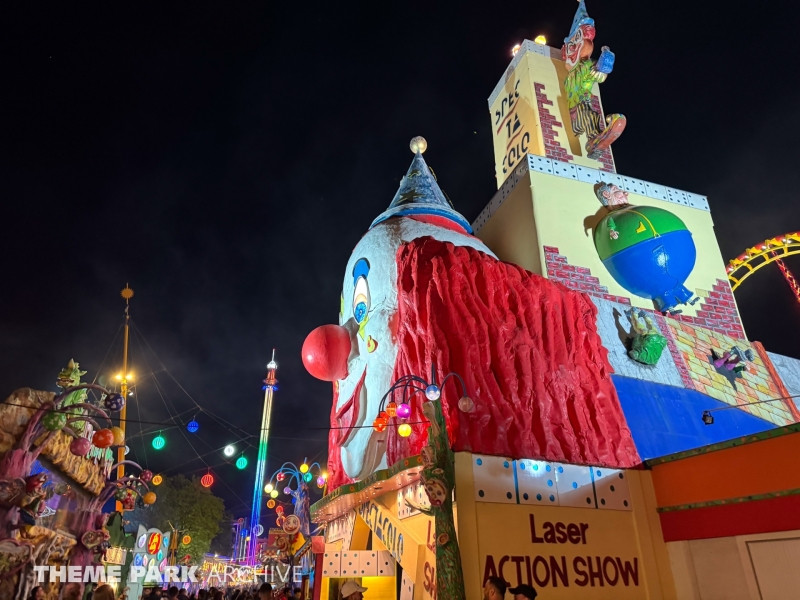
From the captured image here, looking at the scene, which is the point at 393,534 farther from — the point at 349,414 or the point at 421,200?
the point at 421,200

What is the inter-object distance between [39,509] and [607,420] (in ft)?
37.2

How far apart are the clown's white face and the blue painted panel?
3.84 meters

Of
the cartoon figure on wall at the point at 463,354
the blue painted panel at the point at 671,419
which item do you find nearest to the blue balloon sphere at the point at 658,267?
the cartoon figure on wall at the point at 463,354

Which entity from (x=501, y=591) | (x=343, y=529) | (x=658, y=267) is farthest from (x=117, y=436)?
(x=658, y=267)

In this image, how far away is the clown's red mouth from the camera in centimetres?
938

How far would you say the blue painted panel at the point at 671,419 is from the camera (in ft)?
29.0

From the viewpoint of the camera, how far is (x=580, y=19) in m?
14.4

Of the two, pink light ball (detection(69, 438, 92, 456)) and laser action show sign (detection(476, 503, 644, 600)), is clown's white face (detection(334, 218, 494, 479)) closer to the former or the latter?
laser action show sign (detection(476, 503, 644, 600))

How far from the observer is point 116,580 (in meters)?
18.3

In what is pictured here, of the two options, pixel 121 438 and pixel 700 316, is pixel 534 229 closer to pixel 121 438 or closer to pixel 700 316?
pixel 700 316

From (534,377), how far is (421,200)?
502 centimetres

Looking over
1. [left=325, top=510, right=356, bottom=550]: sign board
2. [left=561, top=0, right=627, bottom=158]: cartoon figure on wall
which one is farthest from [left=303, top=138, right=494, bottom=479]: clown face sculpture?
[left=561, top=0, right=627, bottom=158]: cartoon figure on wall

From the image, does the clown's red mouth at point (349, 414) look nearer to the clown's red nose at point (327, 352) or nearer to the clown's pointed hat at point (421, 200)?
the clown's red nose at point (327, 352)

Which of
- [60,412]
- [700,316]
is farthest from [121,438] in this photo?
[700,316]
